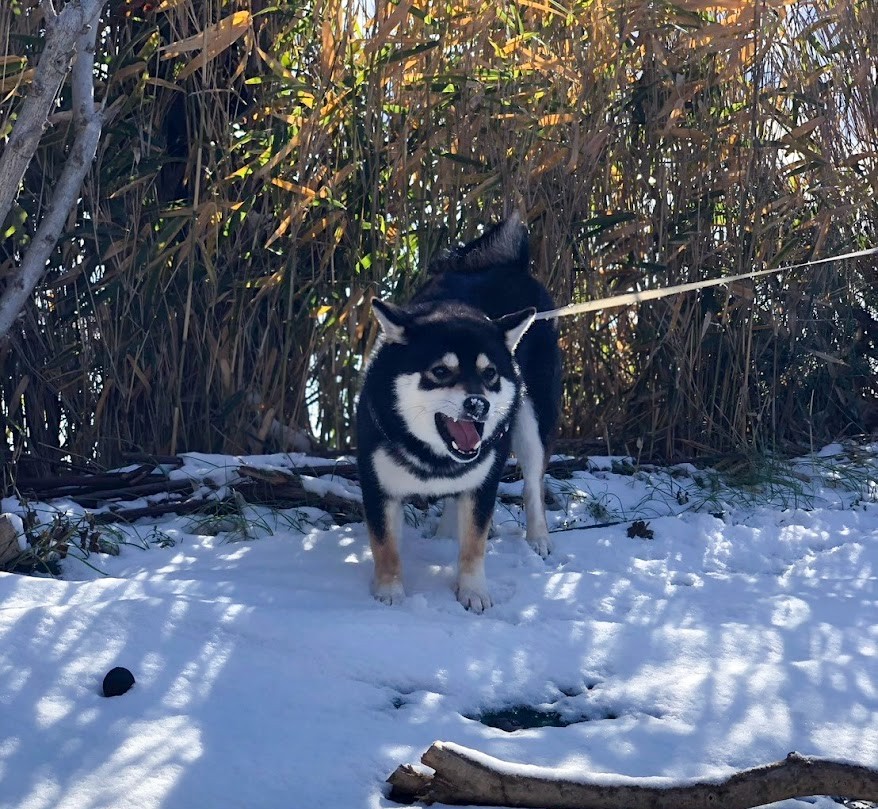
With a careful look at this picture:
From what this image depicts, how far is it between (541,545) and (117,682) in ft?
6.00

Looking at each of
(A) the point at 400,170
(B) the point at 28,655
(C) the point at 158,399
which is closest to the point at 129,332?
(C) the point at 158,399

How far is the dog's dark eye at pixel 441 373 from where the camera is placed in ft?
11.0

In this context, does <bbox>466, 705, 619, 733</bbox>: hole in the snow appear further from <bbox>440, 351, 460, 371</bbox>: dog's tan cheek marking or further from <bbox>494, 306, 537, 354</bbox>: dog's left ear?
<bbox>494, 306, 537, 354</bbox>: dog's left ear

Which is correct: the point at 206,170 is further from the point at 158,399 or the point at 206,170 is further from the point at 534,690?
the point at 534,690

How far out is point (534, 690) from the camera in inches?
105

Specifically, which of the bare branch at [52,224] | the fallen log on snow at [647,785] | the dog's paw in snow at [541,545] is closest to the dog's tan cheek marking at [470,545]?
the dog's paw in snow at [541,545]

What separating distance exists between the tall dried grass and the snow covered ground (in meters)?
1.02

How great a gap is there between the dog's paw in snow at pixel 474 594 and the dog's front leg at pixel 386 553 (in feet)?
0.59

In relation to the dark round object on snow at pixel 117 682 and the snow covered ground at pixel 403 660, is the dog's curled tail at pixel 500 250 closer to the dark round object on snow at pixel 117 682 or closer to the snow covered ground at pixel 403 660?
the snow covered ground at pixel 403 660

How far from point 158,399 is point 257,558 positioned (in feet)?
4.95

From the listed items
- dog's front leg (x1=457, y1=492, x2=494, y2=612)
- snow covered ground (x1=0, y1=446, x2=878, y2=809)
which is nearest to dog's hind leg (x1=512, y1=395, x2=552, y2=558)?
snow covered ground (x1=0, y1=446, x2=878, y2=809)

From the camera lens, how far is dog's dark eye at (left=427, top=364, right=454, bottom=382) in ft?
11.0

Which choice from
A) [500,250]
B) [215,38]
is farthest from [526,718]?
[215,38]

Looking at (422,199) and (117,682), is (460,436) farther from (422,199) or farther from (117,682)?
(422,199)
